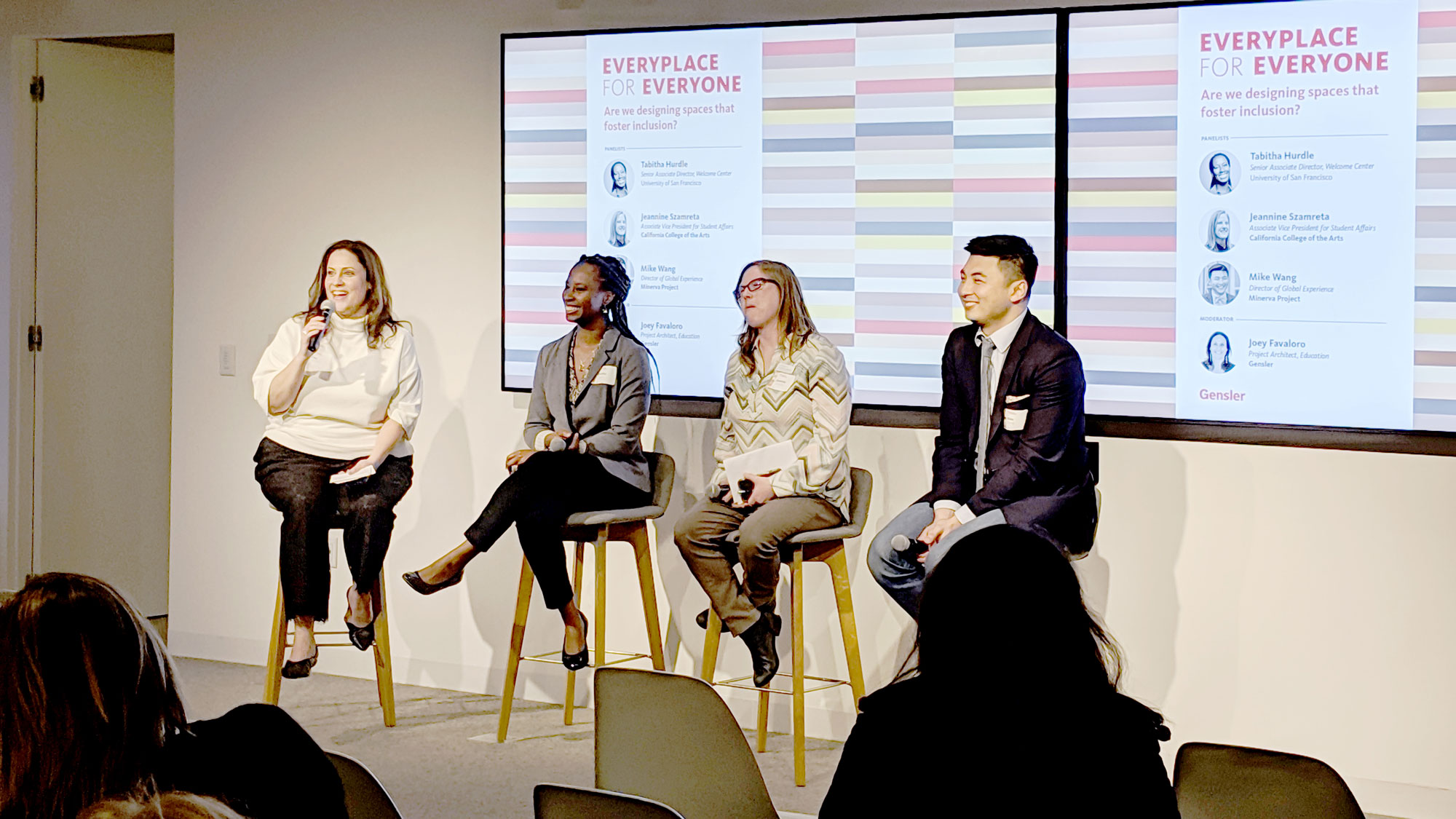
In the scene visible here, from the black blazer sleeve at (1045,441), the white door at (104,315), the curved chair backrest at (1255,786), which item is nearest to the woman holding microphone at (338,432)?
the black blazer sleeve at (1045,441)

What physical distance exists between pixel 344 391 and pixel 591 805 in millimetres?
3084

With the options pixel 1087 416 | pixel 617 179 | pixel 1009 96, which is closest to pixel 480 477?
pixel 617 179

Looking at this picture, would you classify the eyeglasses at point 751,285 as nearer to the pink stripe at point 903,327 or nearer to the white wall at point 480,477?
the pink stripe at point 903,327

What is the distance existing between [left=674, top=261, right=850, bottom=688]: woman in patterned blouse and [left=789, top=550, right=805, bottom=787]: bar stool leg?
Result: 0.06 meters

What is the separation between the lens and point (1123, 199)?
14.2 feet

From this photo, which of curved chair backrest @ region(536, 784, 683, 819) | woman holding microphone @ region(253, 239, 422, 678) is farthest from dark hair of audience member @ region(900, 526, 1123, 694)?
woman holding microphone @ region(253, 239, 422, 678)

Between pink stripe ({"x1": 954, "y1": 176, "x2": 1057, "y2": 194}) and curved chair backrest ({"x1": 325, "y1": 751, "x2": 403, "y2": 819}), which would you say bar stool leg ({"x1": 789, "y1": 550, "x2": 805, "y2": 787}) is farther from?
curved chair backrest ({"x1": 325, "y1": 751, "x2": 403, "y2": 819})

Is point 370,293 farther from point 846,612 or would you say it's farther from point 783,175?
point 846,612

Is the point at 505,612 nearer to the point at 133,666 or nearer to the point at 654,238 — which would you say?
the point at 654,238

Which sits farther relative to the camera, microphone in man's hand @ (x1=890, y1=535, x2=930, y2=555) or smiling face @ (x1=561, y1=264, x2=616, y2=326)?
smiling face @ (x1=561, y1=264, x2=616, y2=326)

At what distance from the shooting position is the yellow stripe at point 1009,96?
4363 millimetres

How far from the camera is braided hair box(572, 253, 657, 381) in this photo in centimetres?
471

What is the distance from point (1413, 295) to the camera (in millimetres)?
4027

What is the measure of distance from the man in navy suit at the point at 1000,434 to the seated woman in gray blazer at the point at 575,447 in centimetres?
92
